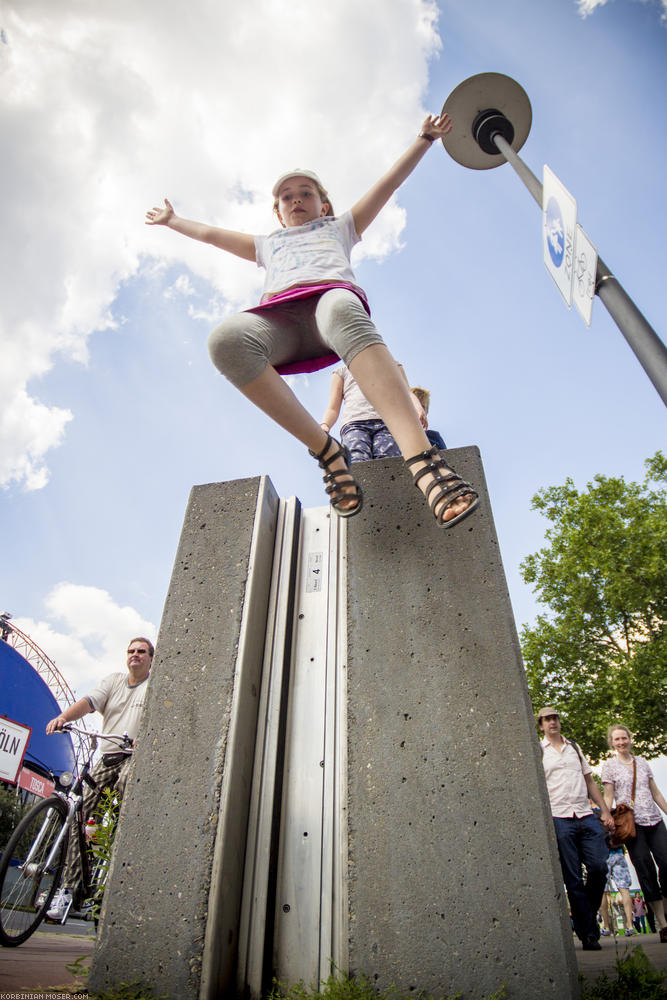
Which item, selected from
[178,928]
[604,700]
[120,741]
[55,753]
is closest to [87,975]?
[178,928]

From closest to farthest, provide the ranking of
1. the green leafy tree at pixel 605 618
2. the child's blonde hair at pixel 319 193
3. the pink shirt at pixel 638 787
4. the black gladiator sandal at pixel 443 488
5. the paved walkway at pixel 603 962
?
the black gladiator sandal at pixel 443 488 → the paved walkway at pixel 603 962 → the child's blonde hair at pixel 319 193 → the pink shirt at pixel 638 787 → the green leafy tree at pixel 605 618

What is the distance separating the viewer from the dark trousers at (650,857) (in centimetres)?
465

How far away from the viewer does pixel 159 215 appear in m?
3.22

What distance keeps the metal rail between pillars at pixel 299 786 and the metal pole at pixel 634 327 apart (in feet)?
4.73

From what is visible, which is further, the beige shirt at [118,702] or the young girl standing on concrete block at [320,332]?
the beige shirt at [118,702]

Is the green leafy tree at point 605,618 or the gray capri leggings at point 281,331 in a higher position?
the green leafy tree at point 605,618

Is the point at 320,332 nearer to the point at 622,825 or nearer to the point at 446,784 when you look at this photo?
the point at 446,784

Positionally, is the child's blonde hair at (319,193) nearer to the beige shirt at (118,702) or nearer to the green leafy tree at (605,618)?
the beige shirt at (118,702)

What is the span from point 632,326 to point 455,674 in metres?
Answer: 1.62

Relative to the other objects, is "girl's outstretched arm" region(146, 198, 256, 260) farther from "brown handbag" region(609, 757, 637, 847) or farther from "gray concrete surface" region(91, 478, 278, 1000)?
"brown handbag" region(609, 757, 637, 847)

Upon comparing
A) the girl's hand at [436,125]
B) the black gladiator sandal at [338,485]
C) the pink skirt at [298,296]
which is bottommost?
the black gladiator sandal at [338,485]

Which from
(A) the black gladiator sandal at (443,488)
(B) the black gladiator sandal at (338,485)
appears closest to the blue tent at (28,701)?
(B) the black gladiator sandal at (338,485)

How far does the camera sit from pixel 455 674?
2.14 metres

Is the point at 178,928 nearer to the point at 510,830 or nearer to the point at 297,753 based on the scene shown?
the point at 297,753
